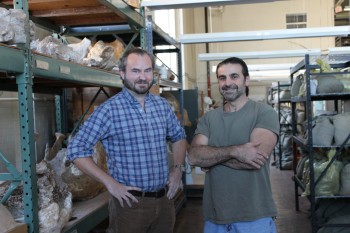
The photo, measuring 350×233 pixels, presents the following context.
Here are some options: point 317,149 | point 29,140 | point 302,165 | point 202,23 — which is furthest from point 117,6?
point 202,23

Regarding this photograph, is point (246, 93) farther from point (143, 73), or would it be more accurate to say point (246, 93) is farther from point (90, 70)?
point (90, 70)

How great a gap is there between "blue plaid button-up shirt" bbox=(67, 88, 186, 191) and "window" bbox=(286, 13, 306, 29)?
45.1 ft

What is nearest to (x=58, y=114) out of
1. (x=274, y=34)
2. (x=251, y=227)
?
(x=251, y=227)

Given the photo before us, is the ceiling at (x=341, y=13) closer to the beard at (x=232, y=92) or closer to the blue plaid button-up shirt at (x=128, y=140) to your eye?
the beard at (x=232, y=92)

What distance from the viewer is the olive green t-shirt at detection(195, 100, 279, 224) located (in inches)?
78.5

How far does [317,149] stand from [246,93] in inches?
109

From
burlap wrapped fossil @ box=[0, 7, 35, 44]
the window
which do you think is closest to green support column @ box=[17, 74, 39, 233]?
burlap wrapped fossil @ box=[0, 7, 35, 44]

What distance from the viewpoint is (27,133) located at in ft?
5.91

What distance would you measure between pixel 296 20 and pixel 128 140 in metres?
14.0

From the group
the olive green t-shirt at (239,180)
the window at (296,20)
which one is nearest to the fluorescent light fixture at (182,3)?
the olive green t-shirt at (239,180)

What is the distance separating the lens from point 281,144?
29.6 feet

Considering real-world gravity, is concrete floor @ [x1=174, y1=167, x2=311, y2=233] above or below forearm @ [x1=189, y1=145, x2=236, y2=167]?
below

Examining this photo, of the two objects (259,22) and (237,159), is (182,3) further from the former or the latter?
(259,22)

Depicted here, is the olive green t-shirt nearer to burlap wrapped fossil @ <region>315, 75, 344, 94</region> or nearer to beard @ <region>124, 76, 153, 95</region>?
beard @ <region>124, 76, 153, 95</region>
